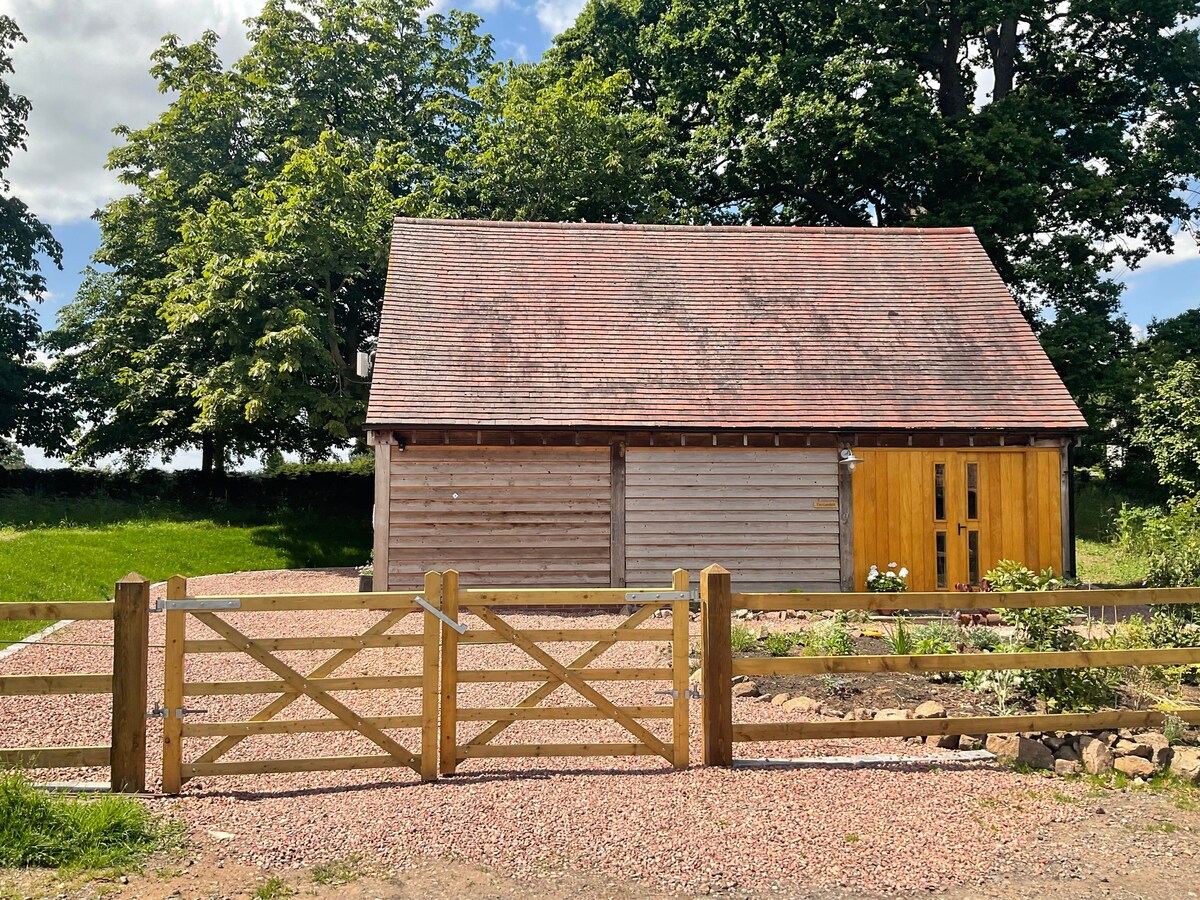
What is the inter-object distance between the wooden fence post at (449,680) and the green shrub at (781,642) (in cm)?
478

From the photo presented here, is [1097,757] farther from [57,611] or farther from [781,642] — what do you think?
[57,611]

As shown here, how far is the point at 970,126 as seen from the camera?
2645cm

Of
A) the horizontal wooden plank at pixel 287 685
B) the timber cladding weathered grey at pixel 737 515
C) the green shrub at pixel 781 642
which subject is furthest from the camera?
the timber cladding weathered grey at pixel 737 515

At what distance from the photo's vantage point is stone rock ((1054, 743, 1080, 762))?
21.3 ft

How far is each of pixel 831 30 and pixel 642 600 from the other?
26.5 meters

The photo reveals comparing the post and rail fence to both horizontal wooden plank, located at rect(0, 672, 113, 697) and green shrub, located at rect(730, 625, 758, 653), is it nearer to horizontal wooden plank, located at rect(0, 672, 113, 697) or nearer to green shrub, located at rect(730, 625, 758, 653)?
horizontal wooden plank, located at rect(0, 672, 113, 697)

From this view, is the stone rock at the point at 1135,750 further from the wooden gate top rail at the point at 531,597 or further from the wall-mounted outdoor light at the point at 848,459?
the wall-mounted outdoor light at the point at 848,459

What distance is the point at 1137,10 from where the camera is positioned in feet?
84.9

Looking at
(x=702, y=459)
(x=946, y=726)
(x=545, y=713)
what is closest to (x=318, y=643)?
(x=545, y=713)

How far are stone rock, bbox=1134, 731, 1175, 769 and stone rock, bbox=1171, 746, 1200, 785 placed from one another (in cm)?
4

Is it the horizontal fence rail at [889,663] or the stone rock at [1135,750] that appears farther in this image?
the stone rock at [1135,750]

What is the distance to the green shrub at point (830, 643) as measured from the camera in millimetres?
9633

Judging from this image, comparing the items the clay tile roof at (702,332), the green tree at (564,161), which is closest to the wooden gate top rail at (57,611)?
the clay tile roof at (702,332)

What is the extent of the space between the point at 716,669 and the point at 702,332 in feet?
35.8
